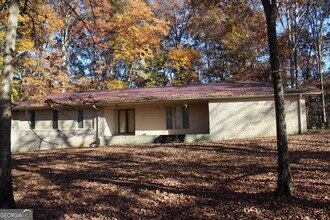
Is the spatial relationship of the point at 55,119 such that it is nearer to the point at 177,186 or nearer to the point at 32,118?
the point at 32,118

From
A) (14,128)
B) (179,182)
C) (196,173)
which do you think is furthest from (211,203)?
(14,128)

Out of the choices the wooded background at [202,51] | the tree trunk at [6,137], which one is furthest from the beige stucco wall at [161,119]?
the tree trunk at [6,137]

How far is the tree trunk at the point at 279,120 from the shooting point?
531 cm

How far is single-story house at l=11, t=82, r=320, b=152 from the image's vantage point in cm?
1475

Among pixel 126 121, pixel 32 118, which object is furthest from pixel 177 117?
pixel 32 118

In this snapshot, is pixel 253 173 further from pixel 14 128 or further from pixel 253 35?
pixel 253 35

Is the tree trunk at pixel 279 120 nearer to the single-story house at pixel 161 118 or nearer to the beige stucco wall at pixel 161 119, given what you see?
the single-story house at pixel 161 118

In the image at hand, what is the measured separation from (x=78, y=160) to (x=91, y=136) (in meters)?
5.71

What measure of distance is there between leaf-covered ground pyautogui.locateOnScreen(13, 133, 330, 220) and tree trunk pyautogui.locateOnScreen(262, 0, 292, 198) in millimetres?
285

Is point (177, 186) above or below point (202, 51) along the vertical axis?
below

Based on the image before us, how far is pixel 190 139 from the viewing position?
14852mm

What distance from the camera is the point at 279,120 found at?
5.42m

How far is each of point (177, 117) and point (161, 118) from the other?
992 millimetres

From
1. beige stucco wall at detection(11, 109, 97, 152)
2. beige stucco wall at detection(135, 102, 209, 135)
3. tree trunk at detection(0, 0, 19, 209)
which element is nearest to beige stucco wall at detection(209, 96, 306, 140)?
beige stucco wall at detection(135, 102, 209, 135)
